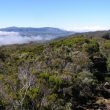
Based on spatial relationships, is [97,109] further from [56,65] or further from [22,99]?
[22,99]

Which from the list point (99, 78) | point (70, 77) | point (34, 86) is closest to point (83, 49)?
point (99, 78)

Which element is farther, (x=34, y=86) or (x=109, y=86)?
(x=109, y=86)

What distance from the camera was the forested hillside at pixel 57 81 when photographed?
2783 centimetres

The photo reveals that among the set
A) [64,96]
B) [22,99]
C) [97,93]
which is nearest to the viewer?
[22,99]

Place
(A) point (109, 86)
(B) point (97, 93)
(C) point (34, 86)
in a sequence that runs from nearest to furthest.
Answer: (C) point (34, 86), (B) point (97, 93), (A) point (109, 86)

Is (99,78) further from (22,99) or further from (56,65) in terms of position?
(22,99)

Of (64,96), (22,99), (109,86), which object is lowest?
(109,86)

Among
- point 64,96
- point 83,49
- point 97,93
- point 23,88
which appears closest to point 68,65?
point 97,93

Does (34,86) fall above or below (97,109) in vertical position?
above

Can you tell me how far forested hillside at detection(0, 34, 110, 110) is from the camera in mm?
27828

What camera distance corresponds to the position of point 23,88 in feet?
92.0

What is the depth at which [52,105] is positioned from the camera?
28531 mm

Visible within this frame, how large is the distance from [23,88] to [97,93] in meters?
28.3

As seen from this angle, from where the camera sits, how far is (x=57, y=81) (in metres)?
36.8
